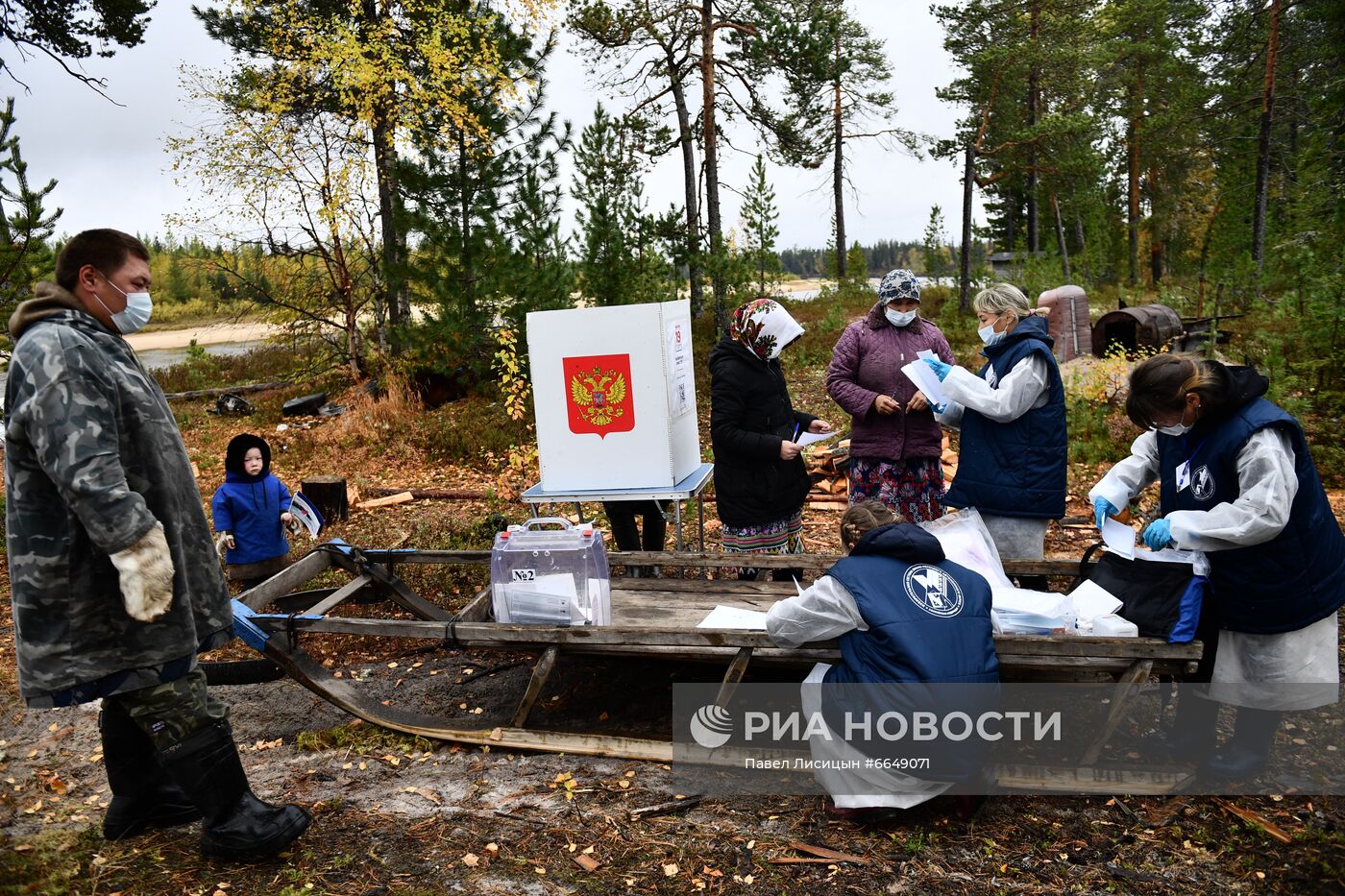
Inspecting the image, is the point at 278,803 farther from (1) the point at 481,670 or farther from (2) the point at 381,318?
(2) the point at 381,318

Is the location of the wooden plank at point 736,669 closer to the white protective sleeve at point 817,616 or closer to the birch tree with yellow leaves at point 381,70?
the white protective sleeve at point 817,616

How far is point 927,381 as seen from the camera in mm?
4219

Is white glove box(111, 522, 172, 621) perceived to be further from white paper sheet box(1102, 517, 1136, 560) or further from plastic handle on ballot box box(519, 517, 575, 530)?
white paper sheet box(1102, 517, 1136, 560)

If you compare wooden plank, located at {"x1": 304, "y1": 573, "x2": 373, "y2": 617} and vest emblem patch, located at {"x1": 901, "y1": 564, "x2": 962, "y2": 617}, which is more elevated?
vest emblem patch, located at {"x1": 901, "y1": 564, "x2": 962, "y2": 617}

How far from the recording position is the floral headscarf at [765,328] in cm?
450

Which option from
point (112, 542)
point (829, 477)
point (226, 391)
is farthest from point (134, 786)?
point (226, 391)

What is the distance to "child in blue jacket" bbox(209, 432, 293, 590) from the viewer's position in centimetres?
553

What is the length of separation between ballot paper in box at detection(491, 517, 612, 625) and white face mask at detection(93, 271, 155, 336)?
171 cm

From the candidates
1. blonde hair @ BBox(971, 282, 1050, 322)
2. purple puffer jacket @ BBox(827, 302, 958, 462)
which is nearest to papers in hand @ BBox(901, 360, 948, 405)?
blonde hair @ BBox(971, 282, 1050, 322)

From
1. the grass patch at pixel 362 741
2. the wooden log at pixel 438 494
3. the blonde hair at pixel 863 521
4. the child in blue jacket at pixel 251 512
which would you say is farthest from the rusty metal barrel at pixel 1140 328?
the grass patch at pixel 362 741

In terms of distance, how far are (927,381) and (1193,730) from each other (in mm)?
1868

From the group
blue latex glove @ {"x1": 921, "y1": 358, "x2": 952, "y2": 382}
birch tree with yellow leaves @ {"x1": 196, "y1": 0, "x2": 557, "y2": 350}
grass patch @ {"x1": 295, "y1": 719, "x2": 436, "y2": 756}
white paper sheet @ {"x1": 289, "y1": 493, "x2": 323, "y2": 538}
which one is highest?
birch tree with yellow leaves @ {"x1": 196, "y1": 0, "x2": 557, "y2": 350}

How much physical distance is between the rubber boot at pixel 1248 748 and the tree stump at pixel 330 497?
6.93 meters

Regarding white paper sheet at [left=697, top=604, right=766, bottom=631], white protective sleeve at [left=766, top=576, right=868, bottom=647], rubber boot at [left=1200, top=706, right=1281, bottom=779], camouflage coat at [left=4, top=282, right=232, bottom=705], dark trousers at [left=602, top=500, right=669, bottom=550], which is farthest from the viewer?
dark trousers at [left=602, top=500, right=669, bottom=550]
